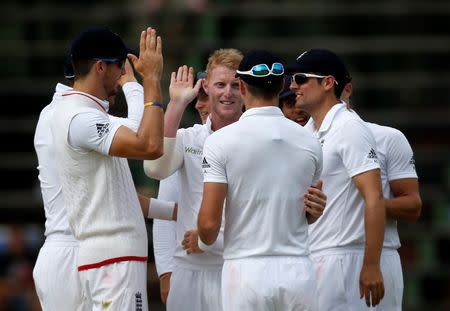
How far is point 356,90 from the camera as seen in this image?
16.7 metres

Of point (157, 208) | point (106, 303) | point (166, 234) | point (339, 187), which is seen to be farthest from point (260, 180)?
point (166, 234)

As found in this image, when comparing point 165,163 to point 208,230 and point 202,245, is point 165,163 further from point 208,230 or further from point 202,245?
point 208,230

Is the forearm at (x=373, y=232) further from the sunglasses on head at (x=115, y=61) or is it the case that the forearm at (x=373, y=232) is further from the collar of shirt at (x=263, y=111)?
the sunglasses on head at (x=115, y=61)

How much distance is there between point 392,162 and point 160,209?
1.41 meters

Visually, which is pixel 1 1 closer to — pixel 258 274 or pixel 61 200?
pixel 61 200

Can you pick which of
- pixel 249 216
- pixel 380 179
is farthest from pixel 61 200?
pixel 380 179

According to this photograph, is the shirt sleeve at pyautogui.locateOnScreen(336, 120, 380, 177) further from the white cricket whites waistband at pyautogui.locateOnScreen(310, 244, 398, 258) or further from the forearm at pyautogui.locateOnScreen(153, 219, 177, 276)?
the forearm at pyautogui.locateOnScreen(153, 219, 177, 276)

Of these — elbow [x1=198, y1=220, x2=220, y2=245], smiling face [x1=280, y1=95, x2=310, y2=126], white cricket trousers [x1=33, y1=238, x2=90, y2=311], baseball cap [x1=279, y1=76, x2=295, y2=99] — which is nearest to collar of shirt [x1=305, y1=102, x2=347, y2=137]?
baseball cap [x1=279, y1=76, x2=295, y2=99]

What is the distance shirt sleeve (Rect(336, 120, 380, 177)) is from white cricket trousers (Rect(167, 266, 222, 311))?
1.04m

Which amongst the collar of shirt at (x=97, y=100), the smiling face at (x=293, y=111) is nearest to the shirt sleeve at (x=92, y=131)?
the collar of shirt at (x=97, y=100)

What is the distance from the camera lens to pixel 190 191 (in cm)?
766

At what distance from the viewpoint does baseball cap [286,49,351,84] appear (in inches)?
292

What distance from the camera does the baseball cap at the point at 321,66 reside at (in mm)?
7418

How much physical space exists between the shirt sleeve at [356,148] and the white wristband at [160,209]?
1.18 m
